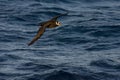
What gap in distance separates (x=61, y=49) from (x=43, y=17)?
5.98m

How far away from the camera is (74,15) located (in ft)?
88.7

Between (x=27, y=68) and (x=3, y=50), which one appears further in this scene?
(x=3, y=50)

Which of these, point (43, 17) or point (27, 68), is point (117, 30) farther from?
point (27, 68)

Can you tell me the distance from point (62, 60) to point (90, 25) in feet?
→ 20.0

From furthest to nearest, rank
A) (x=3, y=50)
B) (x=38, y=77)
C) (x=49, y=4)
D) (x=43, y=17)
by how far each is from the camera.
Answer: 1. (x=49, y=4)
2. (x=43, y=17)
3. (x=3, y=50)
4. (x=38, y=77)

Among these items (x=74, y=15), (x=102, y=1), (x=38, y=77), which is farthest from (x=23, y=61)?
(x=102, y=1)

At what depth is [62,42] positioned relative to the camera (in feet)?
71.9

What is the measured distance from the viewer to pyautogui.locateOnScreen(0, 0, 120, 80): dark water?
58.2 feet

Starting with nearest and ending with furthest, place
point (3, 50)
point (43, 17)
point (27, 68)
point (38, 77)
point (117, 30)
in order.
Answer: point (38, 77), point (27, 68), point (3, 50), point (117, 30), point (43, 17)

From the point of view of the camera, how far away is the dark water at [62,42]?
58.2 feet

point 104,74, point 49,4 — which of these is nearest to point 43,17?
point 49,4

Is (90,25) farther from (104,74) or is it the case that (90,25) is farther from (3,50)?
(104,74)

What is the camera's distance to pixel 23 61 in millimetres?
19047

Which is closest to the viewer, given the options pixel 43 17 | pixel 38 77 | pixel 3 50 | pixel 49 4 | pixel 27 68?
pixel 38 77
